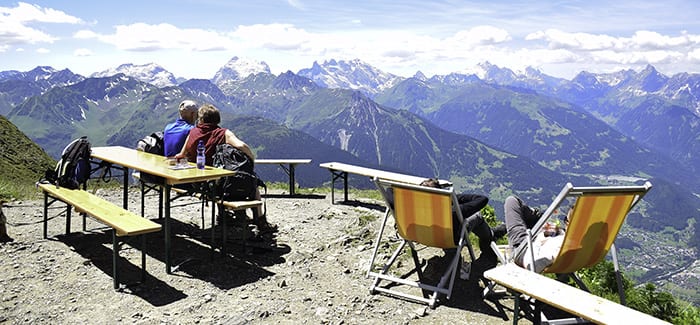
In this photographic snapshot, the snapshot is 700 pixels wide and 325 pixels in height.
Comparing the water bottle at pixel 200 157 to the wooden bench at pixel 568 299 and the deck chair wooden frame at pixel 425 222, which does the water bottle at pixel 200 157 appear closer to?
the deck chair wooden frame at pixel 425 222

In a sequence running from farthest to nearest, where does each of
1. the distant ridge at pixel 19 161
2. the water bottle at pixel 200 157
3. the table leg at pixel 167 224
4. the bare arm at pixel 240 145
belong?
1. the distant ridge at pixel 19 161
2. the bare arm at pixel 240 145
3. the water bottle at pixel 200 157
4. the table leg at pixel 167 224

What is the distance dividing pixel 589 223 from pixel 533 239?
624 millimetres

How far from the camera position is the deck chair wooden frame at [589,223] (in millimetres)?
5246

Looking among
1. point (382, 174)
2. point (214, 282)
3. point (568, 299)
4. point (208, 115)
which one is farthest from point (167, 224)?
point (382, 174)

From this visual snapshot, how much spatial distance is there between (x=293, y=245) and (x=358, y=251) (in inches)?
49.3

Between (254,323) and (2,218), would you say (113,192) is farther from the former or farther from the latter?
(254,323)

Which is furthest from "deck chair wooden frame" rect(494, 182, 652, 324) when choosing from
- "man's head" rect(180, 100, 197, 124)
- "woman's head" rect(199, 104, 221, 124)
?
"man's head" rect(180, 100, 197, 124)

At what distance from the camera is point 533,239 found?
5.77m

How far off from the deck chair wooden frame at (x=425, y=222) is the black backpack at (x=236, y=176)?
2.52 m

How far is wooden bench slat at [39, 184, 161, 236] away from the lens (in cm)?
645

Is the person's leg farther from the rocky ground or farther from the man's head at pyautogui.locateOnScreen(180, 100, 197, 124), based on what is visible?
the man's head at pyautogui.locateOnScreen(180, 100, 197, 124)

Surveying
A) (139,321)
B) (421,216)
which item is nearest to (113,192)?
(139,321)

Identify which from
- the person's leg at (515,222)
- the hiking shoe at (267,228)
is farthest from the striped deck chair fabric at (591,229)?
the hiking shoe at (267,228)

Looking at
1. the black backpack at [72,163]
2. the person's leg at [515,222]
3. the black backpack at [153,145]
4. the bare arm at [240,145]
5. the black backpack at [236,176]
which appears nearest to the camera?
the person's leg at [515,222]
